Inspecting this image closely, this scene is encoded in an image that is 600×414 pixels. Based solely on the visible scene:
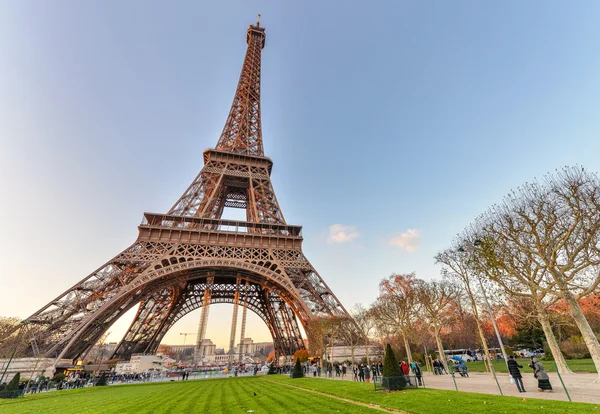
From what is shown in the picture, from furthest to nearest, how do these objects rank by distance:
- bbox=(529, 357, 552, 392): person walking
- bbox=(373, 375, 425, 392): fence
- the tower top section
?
the tower top section < bbox=(373, 375, 425, 392): fence < bbox=(529, 357, 552, 392): person walking

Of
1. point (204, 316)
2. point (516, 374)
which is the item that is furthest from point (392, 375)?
point (204, 316)

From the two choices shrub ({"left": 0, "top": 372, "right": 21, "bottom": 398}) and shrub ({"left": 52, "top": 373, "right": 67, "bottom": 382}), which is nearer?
shrub ({"left": 0, "top": 372, "right": 21, "bottom": 398})

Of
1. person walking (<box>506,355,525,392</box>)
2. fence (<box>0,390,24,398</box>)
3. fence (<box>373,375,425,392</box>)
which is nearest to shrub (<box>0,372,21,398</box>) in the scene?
fence (<box>0,390,24,398</box>)

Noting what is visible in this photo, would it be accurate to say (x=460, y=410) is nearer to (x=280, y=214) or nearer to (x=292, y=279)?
(x=292, y=279)

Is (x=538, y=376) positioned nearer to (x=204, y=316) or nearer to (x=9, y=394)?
(x=9, y=394)

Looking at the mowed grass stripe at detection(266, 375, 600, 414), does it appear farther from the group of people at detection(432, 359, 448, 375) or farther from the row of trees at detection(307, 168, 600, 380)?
the group of people at detection(432, 359, 448, 375)
